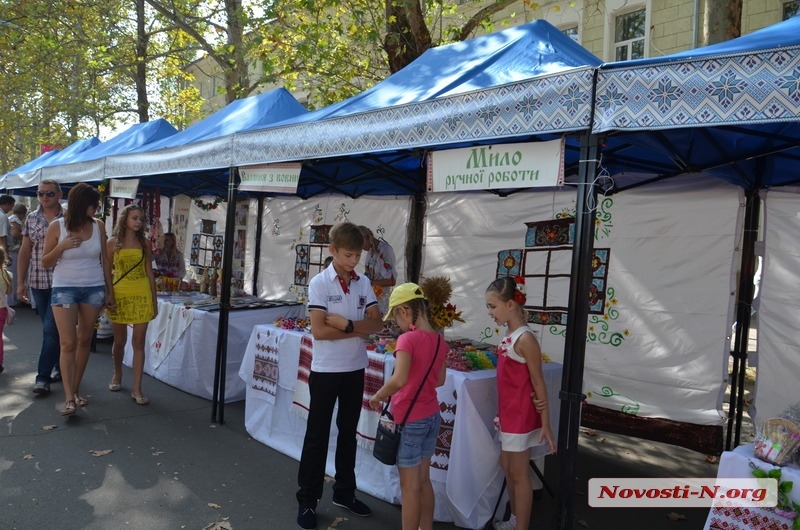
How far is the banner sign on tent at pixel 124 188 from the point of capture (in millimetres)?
6944

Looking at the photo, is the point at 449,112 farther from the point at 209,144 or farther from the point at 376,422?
the point at 209,144

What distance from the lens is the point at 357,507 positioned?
11.6 ft

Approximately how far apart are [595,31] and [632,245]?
9.63m

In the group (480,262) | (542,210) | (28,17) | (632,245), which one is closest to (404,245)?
(480,262)

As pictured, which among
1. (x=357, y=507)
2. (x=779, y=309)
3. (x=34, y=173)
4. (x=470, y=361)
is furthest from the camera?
(x=34, y=173)

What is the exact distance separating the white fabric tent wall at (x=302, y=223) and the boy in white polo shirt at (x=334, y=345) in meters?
3.35

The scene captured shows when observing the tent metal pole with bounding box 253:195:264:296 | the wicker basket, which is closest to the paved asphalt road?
the wicker basket

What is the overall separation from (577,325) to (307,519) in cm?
183

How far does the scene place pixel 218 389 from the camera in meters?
5.21

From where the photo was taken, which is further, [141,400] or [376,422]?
[141,400]

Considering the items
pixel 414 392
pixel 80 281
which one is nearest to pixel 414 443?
pixel 414 392

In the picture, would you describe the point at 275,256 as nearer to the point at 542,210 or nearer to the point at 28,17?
the point at 542,210

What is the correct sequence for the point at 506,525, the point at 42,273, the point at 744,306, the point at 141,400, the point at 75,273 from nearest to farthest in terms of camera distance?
1. the point at 506,525
2. the point at 744,306
3. the point at 75,273
4. the point at 141,400
5. the point at 42,273

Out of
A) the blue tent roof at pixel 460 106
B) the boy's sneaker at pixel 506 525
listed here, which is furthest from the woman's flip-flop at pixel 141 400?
the boy's sneaker at pixel 506 525
